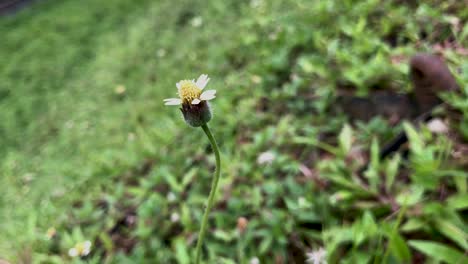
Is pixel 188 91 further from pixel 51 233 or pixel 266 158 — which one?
pixel 51 233

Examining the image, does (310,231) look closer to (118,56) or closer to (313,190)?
(313,190)

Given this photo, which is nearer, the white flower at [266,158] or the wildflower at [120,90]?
the white flower at [266,158]

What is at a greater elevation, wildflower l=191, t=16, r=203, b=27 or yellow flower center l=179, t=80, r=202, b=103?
yellow flower center l=179, t=80, r=202, b=103

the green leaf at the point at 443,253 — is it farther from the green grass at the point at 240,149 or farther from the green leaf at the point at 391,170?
the green leaf at the point at 391,170

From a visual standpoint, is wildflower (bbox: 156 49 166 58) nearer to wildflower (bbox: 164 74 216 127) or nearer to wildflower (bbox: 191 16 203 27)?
wildflower (bbox: 191 16 203 27)

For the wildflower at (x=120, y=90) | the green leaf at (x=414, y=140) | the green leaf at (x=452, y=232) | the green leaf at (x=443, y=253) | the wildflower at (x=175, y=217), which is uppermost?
the green leaf at (x=414, y=140)

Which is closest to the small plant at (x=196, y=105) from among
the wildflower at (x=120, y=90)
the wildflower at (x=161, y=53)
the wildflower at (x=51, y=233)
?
the wildflower at (x=51, y=233)

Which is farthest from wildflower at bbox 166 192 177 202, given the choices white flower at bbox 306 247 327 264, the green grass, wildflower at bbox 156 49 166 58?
wildflower at bbox 156 49 166 58
